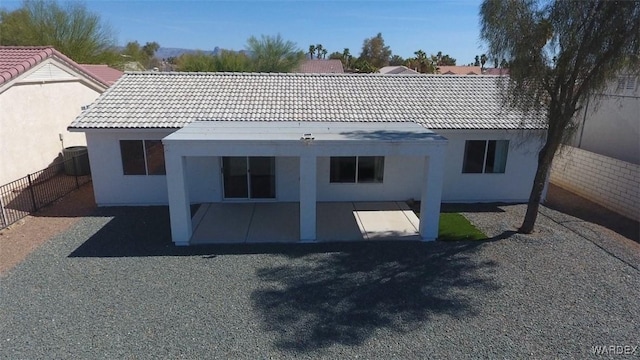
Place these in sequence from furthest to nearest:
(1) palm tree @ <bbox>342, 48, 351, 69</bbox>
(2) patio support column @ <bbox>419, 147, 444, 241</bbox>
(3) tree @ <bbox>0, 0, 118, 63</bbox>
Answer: (1) palm tree @ <bbox>342, 48, 351, 69</bbox>, (3) tree @ <bbox>0, 0, 118, 63</bbox>, (2) patio support column @ <bbox>419, 147, 444, 241</bbox>

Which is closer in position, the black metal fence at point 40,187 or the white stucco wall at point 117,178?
the black metal fence at point 40,187

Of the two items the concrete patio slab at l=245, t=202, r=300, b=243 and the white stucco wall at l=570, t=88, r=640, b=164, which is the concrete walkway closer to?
the concrete patio slab at l=245, t=202, r=300, b=243

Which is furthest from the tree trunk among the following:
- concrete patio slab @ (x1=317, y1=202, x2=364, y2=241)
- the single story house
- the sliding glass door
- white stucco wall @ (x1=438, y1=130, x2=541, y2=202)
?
the sliding glass door

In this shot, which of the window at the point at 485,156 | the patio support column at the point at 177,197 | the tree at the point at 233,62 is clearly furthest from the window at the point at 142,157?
the tree at the point at 233,62

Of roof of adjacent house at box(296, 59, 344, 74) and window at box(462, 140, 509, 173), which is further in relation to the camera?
roof of adjacent house at box(296, 59, 344, 74)

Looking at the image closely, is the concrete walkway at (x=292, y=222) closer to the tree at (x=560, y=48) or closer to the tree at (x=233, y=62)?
the tree at (x=560, y=48)

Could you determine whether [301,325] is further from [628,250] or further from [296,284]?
[628,250]

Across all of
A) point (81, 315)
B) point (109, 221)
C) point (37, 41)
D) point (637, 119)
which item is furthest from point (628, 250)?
point (37, 41)
